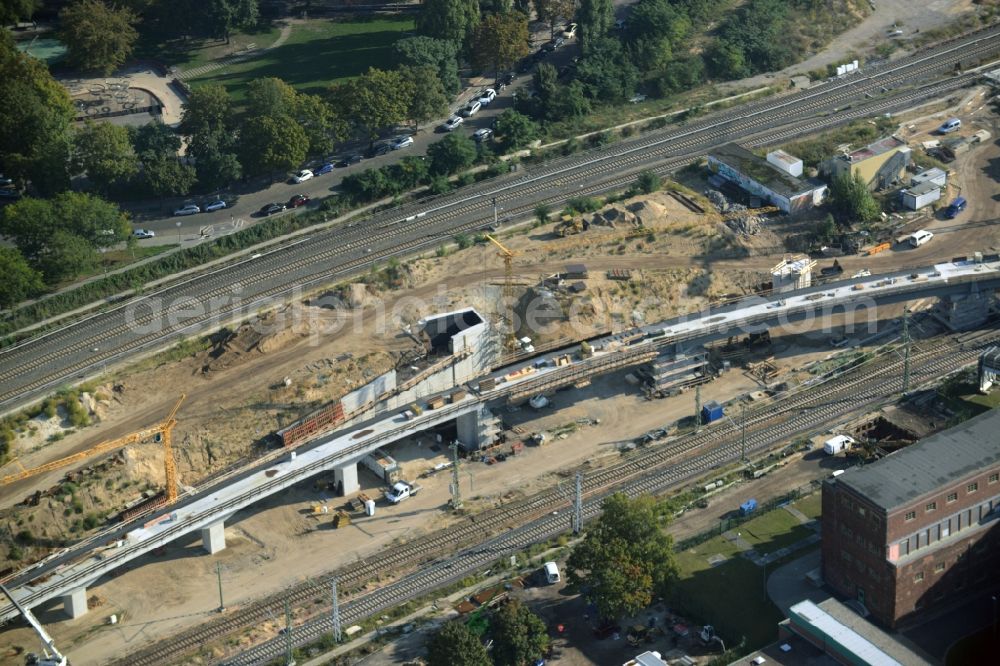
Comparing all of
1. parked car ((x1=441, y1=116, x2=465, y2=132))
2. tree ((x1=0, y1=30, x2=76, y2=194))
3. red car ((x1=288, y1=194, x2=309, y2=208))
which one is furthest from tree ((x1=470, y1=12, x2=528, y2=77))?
tree ((x1=0, y1=30, x2=76, y2=194))

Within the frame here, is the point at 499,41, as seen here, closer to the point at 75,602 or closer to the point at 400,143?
the point at 400,143

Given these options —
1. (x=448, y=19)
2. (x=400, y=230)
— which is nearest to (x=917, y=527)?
(x=400, y=230)

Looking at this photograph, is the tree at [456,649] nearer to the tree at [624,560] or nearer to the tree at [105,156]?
the tree at [624,560]

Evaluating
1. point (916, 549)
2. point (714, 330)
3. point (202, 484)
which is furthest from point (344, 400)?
point (916, 549)

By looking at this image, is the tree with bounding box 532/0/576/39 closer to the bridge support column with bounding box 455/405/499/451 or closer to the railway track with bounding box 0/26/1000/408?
the railway track with bounding box 0/26/1000/408

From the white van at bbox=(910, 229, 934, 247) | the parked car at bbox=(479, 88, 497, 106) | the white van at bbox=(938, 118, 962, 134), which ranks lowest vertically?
the white van at bbox=(910, 229, 934, 247)

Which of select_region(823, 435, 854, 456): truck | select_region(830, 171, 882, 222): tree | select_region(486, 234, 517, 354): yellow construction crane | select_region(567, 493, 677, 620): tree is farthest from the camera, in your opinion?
select_region(830, 171, 882, 222): tree

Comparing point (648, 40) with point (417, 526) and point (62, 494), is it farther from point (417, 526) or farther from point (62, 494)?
point (62, 494)
